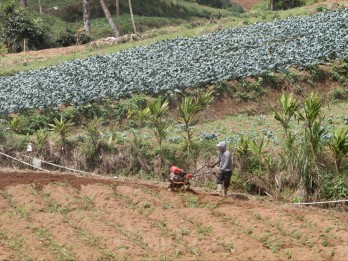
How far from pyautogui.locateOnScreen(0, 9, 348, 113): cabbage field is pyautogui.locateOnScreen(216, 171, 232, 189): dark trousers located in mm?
7836

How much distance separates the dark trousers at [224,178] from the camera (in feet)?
65.1

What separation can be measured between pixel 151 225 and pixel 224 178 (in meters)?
2.91

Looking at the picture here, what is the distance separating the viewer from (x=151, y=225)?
698 inches

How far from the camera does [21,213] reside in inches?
749

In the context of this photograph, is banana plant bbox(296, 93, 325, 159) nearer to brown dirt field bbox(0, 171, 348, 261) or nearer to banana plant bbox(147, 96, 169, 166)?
brown dirt field bbox(0, 171, 348, 261)

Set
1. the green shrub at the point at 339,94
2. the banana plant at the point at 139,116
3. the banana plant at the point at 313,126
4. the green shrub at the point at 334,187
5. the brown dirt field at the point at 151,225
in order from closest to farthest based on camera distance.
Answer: the brown dirt field at the point at 151,225 → the green shrub at the point at 334,187 → the banana plant at the point at 313,126 → the banana plant at the point at 139,116 → the green shrub at the point at 339,94

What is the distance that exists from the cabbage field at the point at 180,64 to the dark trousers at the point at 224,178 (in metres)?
7.84

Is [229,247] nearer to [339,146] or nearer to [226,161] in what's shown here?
[226,161]

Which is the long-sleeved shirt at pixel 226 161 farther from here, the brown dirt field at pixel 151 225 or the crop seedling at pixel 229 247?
→ the crop seedling at pixel 229 247

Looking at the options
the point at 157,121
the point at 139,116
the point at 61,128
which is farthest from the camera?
the point at 139,116

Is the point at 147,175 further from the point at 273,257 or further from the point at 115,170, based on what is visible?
the point at 273,257

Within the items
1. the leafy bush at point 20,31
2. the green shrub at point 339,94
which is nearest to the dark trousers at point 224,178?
the green shrub at point 339,94

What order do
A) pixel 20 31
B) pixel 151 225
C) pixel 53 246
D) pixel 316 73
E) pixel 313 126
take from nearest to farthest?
pixel 53 246
pixel 151 225
pixel 313 126
pixel 316 73
pixel 20 31

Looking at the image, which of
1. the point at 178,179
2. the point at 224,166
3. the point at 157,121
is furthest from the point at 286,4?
the point at 224,166
